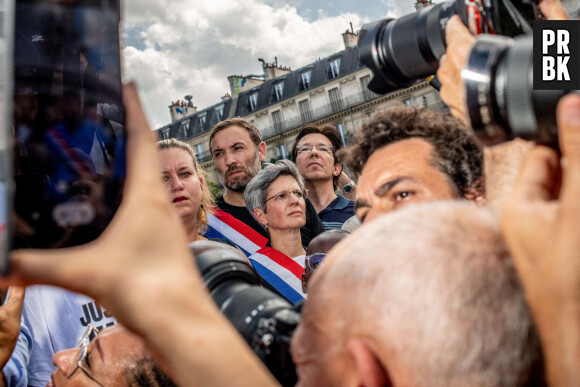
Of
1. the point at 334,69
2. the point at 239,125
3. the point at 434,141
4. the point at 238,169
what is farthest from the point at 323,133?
the point at 334,69

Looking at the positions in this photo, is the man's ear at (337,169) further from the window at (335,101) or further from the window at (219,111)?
the window at (219,111)

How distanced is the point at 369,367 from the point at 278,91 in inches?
1543

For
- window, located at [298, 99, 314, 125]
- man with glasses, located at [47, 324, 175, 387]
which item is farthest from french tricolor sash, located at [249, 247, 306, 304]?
window, located at [298, 99, 314, 125]

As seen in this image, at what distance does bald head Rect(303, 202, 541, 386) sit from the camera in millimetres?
850

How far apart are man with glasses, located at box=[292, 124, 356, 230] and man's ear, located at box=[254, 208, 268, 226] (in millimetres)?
1078

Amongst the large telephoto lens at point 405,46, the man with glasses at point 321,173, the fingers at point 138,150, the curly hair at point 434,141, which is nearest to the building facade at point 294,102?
the man with glasses at point 321,173

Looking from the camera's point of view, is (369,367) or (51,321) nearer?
(369,367)

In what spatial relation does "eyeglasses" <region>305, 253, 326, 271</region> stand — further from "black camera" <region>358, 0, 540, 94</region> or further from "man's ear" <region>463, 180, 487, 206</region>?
"black camera" <region>358, 0, 540, 94</region>

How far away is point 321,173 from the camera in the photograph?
482 cm

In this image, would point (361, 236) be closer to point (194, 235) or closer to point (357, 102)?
point (194, 235)

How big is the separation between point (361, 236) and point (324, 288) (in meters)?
0.12

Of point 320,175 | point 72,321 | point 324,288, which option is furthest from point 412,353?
point 320,175

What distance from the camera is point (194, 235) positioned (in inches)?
129

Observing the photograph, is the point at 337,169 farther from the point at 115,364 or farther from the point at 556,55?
the point at 556,55
